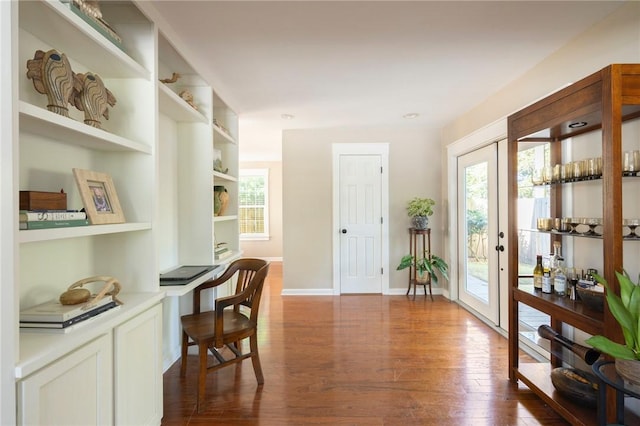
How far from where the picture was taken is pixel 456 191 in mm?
4148

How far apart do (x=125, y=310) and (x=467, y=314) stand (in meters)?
3.54

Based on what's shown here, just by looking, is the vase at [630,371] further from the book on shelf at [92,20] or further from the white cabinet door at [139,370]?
the book on shelf at [92,20]

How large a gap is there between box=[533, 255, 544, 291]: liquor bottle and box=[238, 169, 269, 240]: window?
5.88 m

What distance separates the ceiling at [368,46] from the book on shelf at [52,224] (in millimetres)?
1312

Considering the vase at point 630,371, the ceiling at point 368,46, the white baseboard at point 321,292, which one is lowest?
A: the white baseboard at point 321,292

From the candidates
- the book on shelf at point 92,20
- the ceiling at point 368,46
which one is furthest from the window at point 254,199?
the book on shelf at point 92,20

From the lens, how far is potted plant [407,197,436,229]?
4.16 metres

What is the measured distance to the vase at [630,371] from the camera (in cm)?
126

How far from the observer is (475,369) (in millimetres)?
2385

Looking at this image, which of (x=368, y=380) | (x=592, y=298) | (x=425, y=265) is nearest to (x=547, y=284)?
(x=592, y=298)

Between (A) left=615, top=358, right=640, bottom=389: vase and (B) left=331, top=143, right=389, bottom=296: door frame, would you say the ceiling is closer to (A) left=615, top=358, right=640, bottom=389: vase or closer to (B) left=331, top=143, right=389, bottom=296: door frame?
(B) left=331, top=143, right=389, bottom=296: door frame

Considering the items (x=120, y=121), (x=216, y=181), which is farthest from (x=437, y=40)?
(x=216, y=181)

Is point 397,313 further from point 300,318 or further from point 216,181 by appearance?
point 216,181

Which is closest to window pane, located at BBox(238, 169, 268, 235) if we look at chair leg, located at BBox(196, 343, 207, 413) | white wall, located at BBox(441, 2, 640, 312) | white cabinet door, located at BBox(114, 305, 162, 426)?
white wall, located at BBox(441, 2, 640, 312)
